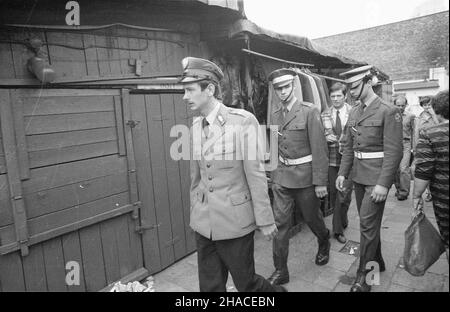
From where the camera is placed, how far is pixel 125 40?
11.3ft

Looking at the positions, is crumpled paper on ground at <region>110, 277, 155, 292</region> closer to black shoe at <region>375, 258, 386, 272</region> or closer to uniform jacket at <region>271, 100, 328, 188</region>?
uniform jacket at <region>271, 100, 328, 188</region>

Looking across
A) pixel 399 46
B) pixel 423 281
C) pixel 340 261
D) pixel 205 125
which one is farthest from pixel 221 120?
pixel 399 46

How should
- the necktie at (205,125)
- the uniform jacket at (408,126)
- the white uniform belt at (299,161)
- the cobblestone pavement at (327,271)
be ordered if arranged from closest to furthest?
the necktie at (205,125) → the cobblestone pavement at (327,271) → the white uniform belt at (299,161) → the uniform jacket at (408,126)

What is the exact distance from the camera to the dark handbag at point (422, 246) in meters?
2.56

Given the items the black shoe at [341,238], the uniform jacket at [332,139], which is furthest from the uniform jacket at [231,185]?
the uniform jacket at [332,139]

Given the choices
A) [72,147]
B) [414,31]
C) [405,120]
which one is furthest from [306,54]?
[414,31]

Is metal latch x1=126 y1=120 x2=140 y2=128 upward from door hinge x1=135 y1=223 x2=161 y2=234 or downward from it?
→ upward

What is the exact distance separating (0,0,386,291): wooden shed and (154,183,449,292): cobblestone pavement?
0.32 m

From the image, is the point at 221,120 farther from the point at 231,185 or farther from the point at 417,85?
the point at 417,85

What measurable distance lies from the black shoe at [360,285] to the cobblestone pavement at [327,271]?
0.49 ft

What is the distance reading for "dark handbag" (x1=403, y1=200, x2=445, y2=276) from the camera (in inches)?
101

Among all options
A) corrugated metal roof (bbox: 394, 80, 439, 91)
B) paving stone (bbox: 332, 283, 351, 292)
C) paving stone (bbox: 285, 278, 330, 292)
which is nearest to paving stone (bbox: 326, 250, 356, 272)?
paving stone (bbox: 332, 283, 351, 292)

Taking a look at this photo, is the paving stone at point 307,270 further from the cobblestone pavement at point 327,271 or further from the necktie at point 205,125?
the necktie at point 205,125

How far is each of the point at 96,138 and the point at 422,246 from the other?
121 inches
